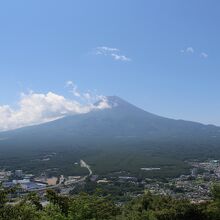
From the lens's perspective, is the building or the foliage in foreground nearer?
the foliage in foreground

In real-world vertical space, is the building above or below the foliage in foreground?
below

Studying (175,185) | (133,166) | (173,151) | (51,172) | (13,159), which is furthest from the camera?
(173,151)

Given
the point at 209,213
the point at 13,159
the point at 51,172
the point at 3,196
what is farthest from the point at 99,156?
the point at 3,196

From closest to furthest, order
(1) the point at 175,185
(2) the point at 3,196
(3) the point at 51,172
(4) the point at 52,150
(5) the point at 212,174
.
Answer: (2) the point at 3,196 < (1) the point at 175,185 < (5) the point at 212,174 < (3) the point at 51,172 < (4) the point at 52,150

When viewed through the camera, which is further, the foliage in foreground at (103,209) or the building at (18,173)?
the building at (18,173)

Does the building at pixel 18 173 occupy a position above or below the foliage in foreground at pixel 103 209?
below

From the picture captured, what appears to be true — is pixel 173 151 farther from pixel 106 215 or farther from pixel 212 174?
pixel 106 215

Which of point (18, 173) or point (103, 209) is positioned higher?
point (103, 209)

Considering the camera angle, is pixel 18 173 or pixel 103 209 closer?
pixel 103 209
